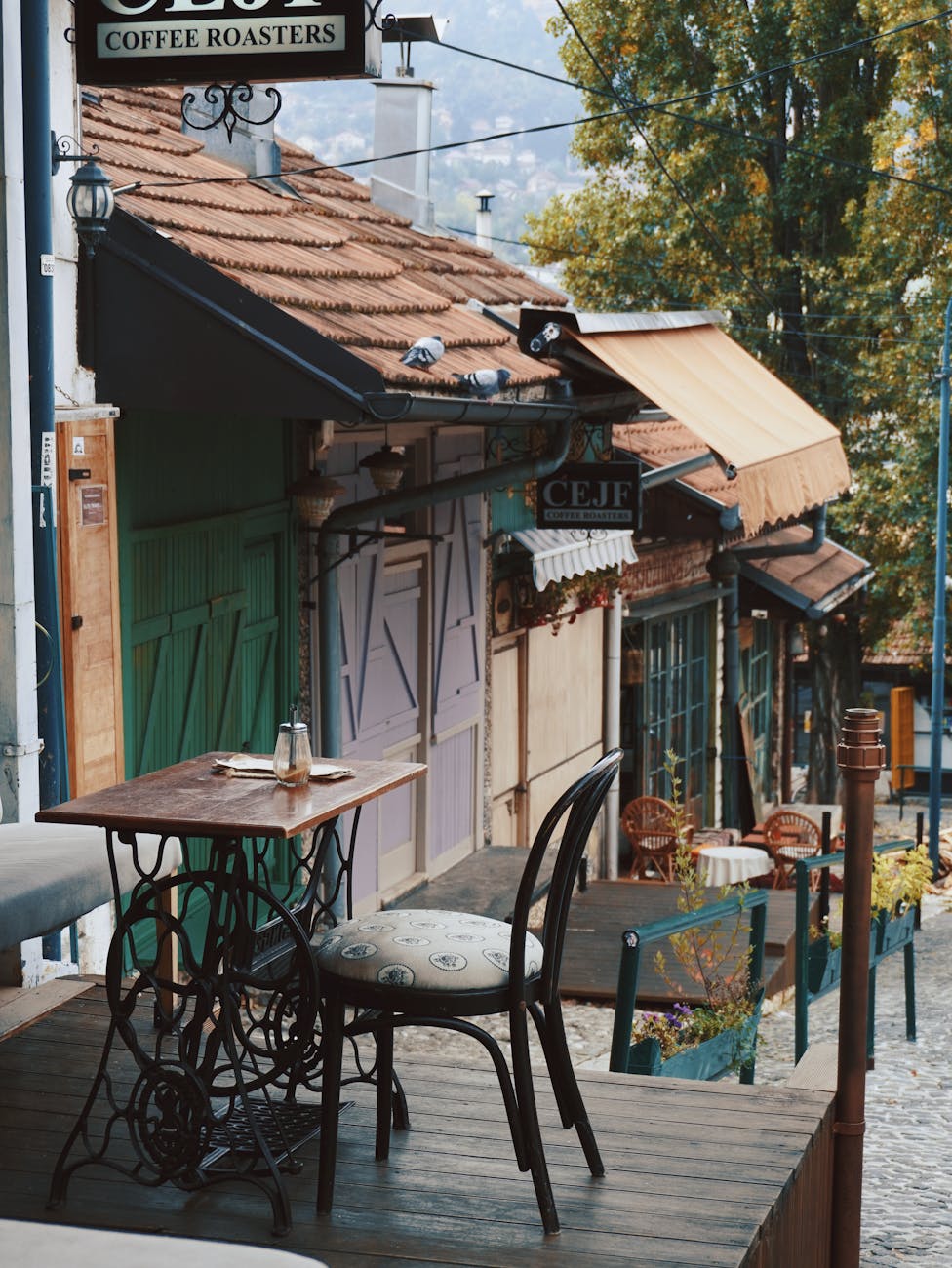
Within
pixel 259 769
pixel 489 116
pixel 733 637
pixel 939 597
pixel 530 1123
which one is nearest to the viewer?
pixel 530 1123

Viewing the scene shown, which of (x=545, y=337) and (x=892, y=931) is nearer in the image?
(x=545, y=337)

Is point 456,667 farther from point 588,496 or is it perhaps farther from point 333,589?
point 333,589

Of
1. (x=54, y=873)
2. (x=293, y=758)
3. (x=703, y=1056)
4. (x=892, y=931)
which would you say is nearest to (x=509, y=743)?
(x=892, y=931)

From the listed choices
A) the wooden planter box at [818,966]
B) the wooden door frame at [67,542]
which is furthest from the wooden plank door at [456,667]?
the wooden door frame at [67,542]

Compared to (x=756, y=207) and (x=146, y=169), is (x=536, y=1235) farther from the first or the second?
(x=756, y=207)

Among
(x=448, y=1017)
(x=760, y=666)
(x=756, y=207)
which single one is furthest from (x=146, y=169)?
(x=756, y=207)

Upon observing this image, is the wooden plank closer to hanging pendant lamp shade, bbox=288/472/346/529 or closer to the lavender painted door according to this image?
hanging pendant lamp shade, bbox=288/472/346/529

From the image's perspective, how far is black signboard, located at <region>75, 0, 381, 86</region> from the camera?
4828 millimetres

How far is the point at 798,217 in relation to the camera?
2089cm

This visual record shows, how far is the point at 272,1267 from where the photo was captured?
7.92 feet

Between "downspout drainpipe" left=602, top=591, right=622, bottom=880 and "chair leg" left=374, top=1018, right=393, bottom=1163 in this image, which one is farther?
"downspout drainpipe" left=602, top=591, right=622, bottom=880

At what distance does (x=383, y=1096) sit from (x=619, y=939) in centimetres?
570

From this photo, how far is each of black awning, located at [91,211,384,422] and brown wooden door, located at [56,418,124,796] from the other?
0.25m

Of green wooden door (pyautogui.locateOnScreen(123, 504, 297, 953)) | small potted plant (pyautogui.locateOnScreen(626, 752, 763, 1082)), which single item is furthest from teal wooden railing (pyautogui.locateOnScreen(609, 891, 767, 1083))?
green wooden door (pyautogui.locateOnScreen(123, 504, 297, 953))
